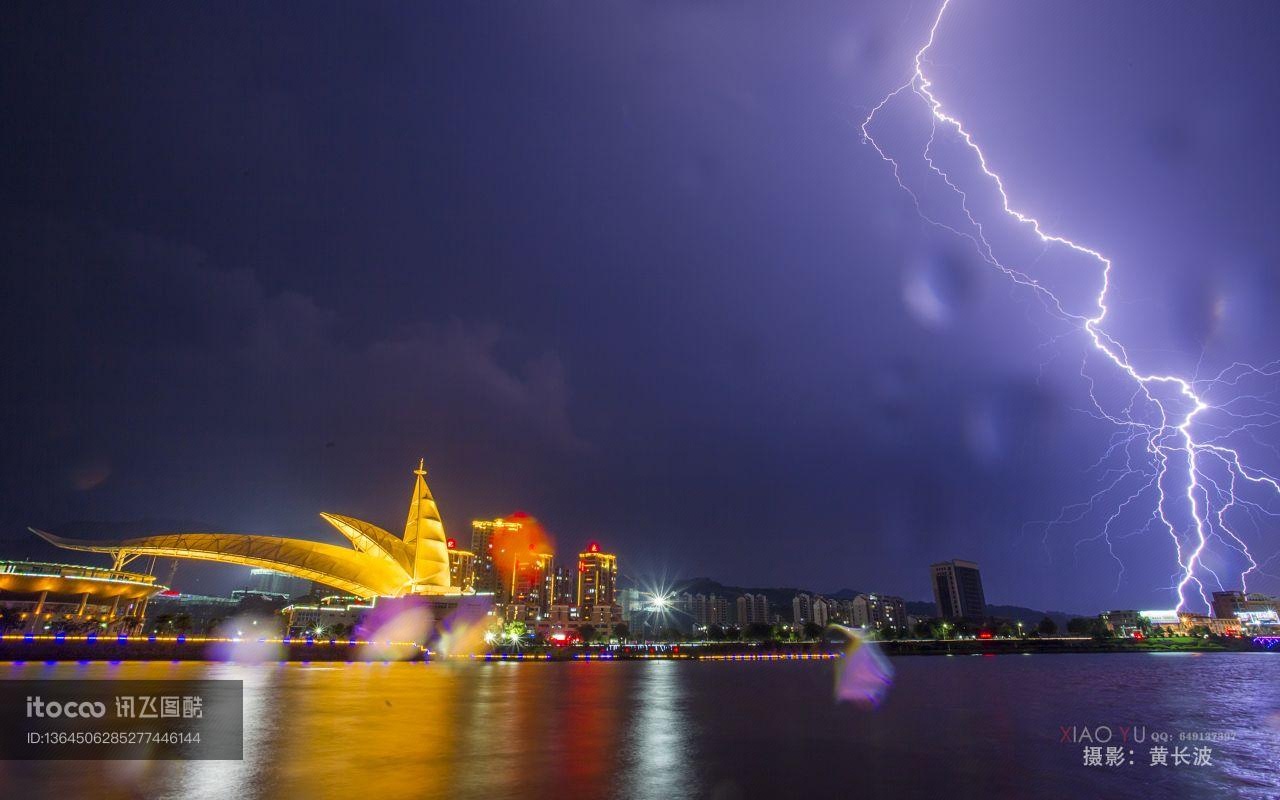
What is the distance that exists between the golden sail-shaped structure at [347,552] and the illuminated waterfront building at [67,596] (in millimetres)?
3162

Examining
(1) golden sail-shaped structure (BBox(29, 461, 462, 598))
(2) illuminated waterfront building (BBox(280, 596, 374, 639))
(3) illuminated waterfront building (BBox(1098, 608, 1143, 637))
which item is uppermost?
(1) golden sail-shaped structure (BBox(29, 461, 462, 598))

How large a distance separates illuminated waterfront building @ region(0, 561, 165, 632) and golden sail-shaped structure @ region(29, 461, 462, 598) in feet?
10.4

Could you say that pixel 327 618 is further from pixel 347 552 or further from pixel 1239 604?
pixel 1239 604

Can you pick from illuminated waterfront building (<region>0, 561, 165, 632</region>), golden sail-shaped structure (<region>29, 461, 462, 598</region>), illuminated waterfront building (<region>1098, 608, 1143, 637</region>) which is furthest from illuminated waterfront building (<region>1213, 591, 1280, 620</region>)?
illuminated waterfront building (<region>0, 561, 165, 632</region>)

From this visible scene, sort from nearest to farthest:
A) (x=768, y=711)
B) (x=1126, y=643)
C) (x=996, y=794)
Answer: (x=996, y=794) < (x=768, y=711) < (x=1126, y=643)

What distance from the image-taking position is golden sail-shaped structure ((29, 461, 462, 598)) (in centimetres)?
7912

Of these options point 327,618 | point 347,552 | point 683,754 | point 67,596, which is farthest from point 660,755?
point 327,618

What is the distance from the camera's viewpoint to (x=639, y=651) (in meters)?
117

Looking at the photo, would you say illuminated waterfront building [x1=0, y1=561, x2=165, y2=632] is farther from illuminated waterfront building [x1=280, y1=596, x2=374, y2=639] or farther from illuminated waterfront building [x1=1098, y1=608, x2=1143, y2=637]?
illuminated waterfront building [x1=1098, y1=608, x2=1143, y2=637]

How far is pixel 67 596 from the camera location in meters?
81.8

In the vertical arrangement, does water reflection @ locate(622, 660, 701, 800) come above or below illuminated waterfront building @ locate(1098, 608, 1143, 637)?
above

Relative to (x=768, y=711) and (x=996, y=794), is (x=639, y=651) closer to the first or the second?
(x=768, y=711)

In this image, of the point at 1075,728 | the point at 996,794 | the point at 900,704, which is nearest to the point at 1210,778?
the point at 996,794

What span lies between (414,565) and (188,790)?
83.4 meters
